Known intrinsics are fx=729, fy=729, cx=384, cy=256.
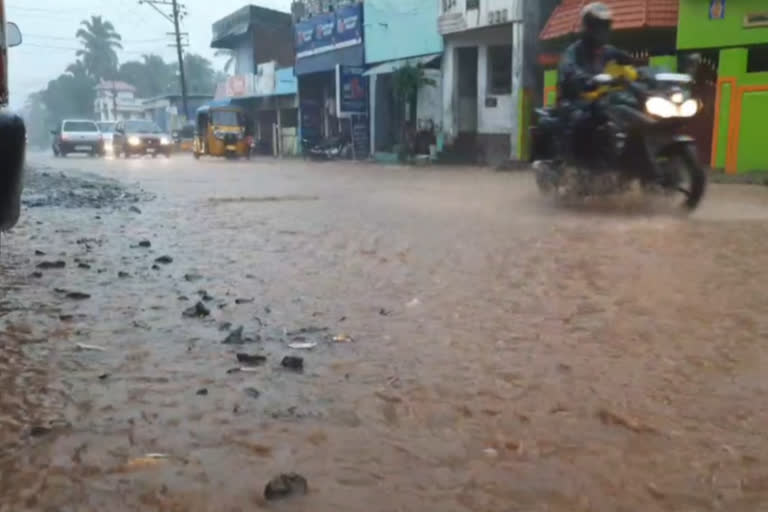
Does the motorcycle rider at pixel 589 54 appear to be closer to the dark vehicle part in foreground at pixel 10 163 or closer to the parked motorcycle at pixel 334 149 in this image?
the dark vehicle part in foreground at pixel 10 163

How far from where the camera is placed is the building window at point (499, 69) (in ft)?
60.8

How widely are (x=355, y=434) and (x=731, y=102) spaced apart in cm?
1215

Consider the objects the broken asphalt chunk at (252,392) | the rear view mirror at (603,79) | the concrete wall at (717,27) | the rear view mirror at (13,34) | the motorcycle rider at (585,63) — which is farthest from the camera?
the concrete wall at (717,27)

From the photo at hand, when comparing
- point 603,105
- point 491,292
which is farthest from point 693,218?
point 491,292

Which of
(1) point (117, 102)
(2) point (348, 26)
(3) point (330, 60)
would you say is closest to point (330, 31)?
(3) point (330, 60)

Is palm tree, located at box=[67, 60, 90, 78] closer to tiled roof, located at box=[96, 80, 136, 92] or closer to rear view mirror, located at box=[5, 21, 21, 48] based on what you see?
tiled roof, located at box=[96, 80, 136, 92]

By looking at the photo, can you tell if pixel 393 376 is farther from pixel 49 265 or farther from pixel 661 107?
pixel 661 107

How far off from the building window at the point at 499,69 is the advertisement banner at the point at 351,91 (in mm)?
5858

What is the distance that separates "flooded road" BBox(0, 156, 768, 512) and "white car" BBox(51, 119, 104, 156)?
87.3ft

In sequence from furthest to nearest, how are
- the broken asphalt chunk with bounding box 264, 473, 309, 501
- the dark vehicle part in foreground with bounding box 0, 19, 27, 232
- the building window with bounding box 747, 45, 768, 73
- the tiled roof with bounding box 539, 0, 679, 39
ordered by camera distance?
1. the tiled roof with bounding box 539, 0, 679, 39
2. the building window with bounding box 747, 45, 768, 73
3. the dark vehicle part in foreground with bounding box 0, 19, 27, 232
4. the broken asphalt chunk with bounding box 264, 473, 309, 501

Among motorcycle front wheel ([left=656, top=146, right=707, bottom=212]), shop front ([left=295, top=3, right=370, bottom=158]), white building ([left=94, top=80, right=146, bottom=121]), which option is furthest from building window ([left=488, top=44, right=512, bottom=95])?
white building ([left=94, top=80, right=146, bottom=121])

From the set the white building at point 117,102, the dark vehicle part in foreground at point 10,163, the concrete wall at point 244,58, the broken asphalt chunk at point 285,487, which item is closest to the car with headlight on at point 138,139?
the concrete wall at point 244,58

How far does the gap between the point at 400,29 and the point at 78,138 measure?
1519 cm

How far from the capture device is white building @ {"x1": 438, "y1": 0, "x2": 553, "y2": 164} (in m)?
17.1
